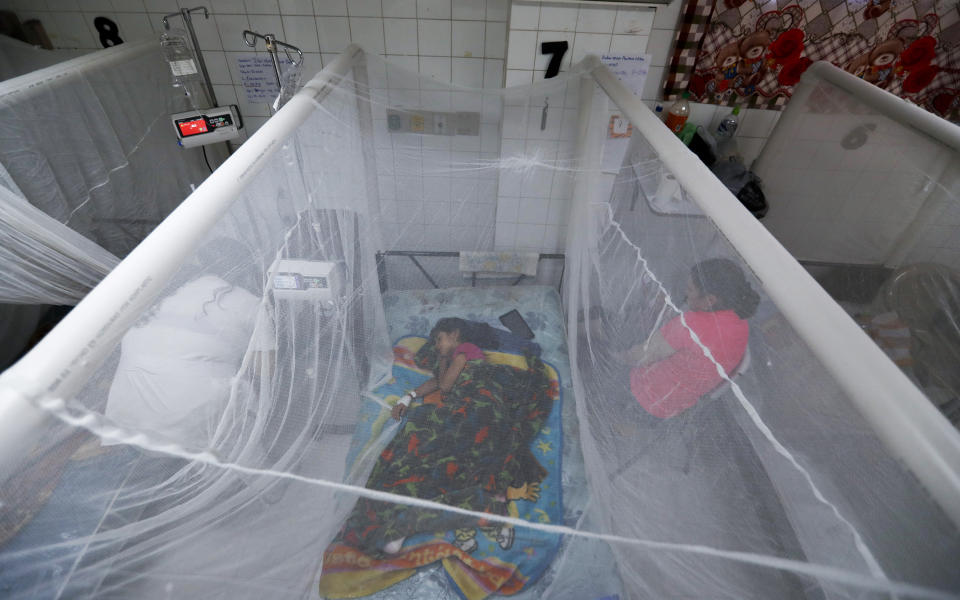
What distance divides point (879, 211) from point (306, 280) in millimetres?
1875

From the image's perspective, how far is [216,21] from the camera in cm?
173

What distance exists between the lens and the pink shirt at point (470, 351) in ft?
5.11

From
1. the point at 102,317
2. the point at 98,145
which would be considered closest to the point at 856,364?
the point at 102,317

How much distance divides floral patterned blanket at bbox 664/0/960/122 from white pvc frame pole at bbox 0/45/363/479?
1921mm

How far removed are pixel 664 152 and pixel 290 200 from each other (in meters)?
0.84

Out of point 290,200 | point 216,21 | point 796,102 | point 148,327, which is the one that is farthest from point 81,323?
point 796,102

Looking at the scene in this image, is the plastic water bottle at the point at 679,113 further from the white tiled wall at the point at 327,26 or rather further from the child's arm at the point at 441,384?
the child's arm at the point at 441,384

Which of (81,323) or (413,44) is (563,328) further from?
(81,323)

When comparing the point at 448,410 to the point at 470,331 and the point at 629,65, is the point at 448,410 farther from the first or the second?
the point at 629,65

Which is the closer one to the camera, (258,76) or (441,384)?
(441,384)

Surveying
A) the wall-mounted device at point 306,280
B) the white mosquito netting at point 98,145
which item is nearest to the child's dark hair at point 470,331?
the wall-mounted device at point 306,280

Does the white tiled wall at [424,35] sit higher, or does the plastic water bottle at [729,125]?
the white tiled wall at [424,35]

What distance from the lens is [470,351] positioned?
1.59 metres

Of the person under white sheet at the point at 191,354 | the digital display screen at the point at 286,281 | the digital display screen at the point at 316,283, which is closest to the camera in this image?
the person under white sheet at the point at 191,354
